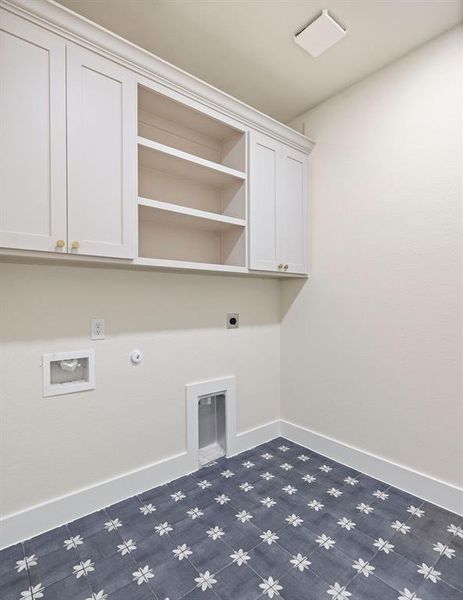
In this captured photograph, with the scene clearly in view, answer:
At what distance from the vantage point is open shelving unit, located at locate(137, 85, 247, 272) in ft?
6.38

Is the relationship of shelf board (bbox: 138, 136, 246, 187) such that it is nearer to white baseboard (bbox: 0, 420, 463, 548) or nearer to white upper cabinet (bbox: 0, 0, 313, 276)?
white upper cabinet (bbox: 0, 0, 313, 276)

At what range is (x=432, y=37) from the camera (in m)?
1.87

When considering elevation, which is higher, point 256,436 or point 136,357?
point 136,357

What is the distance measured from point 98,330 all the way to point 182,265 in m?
0.61

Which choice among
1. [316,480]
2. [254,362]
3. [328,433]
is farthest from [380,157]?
[316,480]

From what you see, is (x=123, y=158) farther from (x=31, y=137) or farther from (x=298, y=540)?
(x=298, y=540)

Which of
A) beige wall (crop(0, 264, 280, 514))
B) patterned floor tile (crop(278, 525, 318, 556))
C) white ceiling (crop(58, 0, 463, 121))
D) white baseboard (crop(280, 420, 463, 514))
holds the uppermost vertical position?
white ceiling (crop(58, 0, 463, 121))

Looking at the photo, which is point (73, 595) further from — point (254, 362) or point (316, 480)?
point (254, 362)

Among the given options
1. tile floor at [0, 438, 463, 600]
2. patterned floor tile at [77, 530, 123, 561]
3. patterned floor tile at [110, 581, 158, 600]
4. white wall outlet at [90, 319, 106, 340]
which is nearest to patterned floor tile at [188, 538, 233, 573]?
tile floor at [0, 438, 463, 600]

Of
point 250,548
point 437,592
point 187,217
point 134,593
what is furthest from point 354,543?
point 187,217

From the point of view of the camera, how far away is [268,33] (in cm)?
184

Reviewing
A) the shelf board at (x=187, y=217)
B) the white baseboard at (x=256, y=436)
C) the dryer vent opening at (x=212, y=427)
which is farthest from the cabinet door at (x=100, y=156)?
the white baseboard at (x=256, y=436)

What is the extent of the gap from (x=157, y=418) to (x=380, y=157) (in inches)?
88.9

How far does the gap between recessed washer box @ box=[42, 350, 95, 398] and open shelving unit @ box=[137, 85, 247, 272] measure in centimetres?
66
